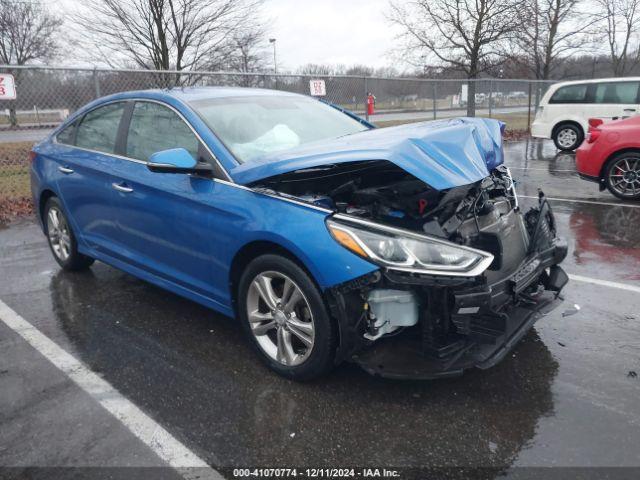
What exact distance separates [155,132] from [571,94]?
42.3 ft

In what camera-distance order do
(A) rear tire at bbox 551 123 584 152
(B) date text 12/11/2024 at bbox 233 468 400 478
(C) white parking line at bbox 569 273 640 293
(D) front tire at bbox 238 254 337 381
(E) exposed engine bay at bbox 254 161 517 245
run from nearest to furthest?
1. (B) date text 12/11/2024 at bbox 233 468 400 478
2. (D) front tire at bbox 238 254 337 381
3. (E) exposed engine bay at bbox 254 161 517 245
4. (C) white parking line at bbox 569 273 640 293
5. (A) rear tire at bbox 551 123 584 152

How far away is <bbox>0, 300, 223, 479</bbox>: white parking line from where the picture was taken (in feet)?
7.90

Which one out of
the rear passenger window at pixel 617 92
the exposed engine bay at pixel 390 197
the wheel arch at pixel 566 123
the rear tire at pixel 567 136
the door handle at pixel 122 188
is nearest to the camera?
the exposed engine bay at pixel 390 197

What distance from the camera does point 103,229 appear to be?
170 inches

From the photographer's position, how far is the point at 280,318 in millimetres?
3037

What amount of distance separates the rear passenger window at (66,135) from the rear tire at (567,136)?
1283 cm

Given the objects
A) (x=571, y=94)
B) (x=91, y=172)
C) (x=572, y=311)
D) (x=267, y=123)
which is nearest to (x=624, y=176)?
(x=572, y=311)

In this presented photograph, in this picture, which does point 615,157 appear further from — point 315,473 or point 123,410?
point 123,410

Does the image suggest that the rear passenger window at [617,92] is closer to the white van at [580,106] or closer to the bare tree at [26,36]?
the white van at [580,106]

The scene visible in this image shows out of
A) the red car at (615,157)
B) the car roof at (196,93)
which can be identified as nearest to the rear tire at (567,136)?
the red car at (615,157)

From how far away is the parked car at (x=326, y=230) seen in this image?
8.72 ft

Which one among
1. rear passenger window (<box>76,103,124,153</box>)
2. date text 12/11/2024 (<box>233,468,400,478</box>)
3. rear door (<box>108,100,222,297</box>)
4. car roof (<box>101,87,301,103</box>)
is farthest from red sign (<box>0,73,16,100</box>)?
date text 12/11/2024 (<box>233,468,400,478</box>)

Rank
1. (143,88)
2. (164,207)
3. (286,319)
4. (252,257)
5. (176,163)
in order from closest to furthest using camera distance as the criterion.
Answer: (286,319)
(252,257)
(176,163)
(164,207)
(143,88)

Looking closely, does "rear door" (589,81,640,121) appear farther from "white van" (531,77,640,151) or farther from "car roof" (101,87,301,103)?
"car roof" (101,87,301,103)
